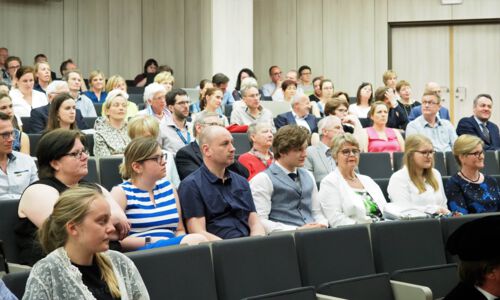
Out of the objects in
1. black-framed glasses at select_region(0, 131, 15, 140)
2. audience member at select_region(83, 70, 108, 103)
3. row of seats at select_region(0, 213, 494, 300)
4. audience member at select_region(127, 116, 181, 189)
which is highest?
audience member at select_region(83, 70, 108, 103)

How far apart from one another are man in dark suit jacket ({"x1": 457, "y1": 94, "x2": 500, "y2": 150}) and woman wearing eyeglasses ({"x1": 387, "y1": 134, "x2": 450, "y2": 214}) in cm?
303

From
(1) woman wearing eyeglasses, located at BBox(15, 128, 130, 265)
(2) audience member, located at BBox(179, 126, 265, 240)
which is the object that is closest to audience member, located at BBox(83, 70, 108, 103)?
(2) audience member, located at BBox(179, 126, 265, 240)

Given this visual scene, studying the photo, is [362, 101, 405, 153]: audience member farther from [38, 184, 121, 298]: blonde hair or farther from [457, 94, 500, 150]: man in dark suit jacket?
[38, 184, 121, 298]: blonde hair

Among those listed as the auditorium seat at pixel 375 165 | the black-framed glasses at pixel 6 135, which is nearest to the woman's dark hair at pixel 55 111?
the black-framed glasses at pixel 6 135

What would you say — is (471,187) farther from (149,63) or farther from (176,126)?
(149,63)

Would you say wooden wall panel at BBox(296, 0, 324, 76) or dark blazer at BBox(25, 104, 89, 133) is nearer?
dark blazer at BBox(25, 104, 89, 133)

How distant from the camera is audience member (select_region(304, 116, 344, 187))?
21.7ft

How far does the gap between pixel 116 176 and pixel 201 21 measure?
7771mm

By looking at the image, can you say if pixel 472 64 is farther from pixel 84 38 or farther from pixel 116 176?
pixel 116 176

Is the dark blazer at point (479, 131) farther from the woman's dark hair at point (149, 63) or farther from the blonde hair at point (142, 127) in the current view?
the woman's dark hair at point (149, 63)

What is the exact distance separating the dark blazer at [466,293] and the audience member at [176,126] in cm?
418

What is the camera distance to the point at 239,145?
7.68 meters

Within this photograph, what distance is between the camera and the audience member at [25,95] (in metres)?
8.38

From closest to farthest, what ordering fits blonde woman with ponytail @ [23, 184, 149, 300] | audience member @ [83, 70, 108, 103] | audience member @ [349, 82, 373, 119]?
blonde woman with ponytail @ [23, 184, 149, 300]
audience member @ [83, 70, 108, 103]
audience member @ [349, 82, 373, 119]
